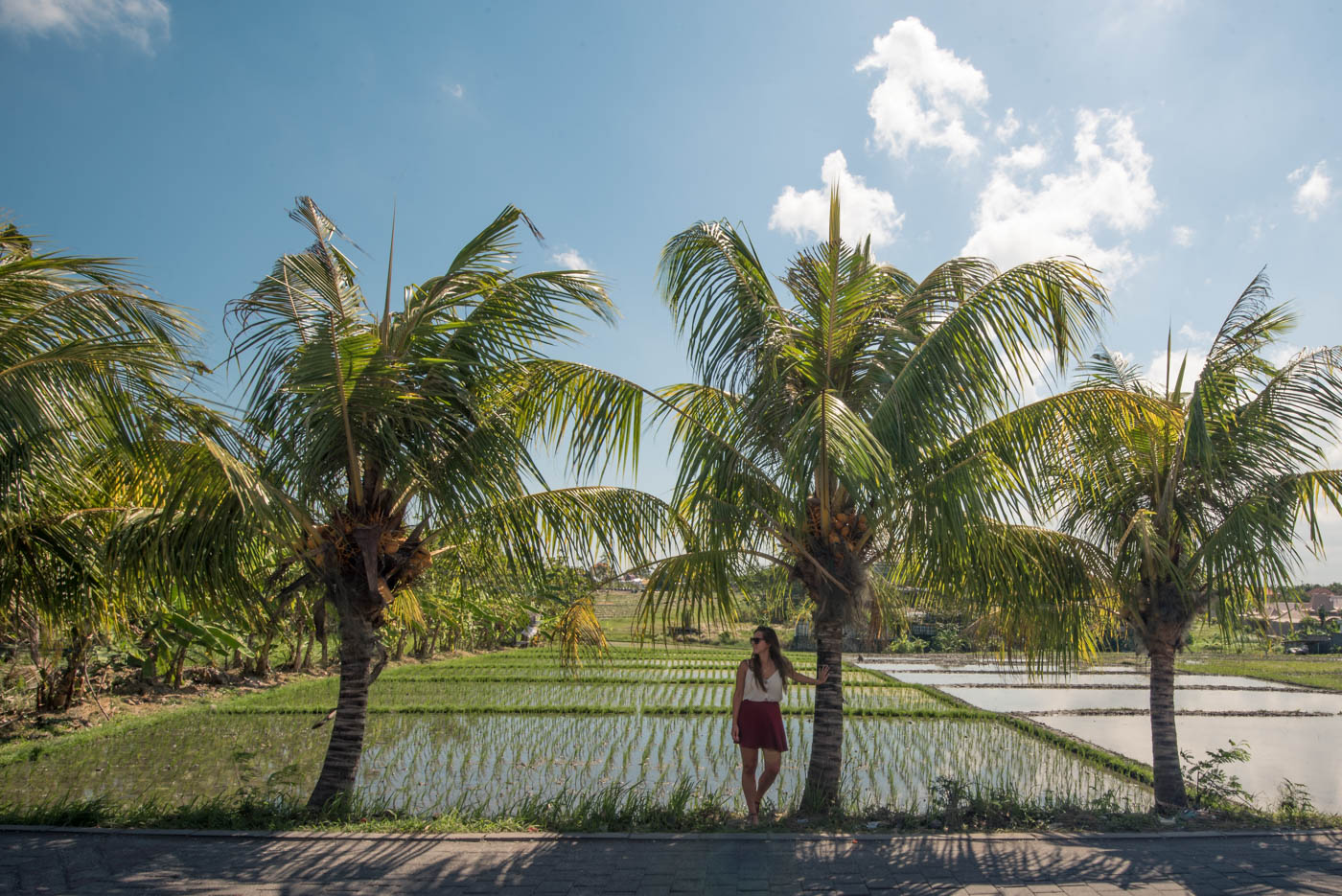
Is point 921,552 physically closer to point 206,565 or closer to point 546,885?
point 546,885

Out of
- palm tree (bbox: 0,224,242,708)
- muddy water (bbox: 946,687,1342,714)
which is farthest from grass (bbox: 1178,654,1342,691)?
palm tree (bbox: 0,224,242,708)

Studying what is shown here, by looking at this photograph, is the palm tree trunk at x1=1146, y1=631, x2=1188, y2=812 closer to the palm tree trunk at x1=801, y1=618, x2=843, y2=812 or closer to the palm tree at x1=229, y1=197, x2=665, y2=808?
the palm tree trunk at x1=801, y1=618, x2=843, y2=812

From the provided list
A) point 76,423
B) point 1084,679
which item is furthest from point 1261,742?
point 76,423

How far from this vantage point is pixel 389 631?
19.5m

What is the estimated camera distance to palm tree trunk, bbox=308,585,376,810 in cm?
611

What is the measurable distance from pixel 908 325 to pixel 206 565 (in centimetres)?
563

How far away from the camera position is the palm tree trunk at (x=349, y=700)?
6109mm

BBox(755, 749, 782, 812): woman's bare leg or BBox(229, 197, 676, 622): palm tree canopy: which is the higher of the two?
BBox(229, 197, 676, 622): palm tree canopy

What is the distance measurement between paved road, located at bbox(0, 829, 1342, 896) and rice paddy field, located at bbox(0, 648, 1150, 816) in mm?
830

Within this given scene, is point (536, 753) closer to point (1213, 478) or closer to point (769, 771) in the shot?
point (769, 771)

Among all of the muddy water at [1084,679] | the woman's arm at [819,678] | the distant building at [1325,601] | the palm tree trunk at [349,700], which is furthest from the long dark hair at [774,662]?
the distant building at [1325,601]

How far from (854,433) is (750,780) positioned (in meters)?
2.54

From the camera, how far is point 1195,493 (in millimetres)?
7055

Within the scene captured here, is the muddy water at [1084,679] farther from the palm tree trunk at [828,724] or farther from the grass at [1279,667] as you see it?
the palm tree trunk at [828,724]
